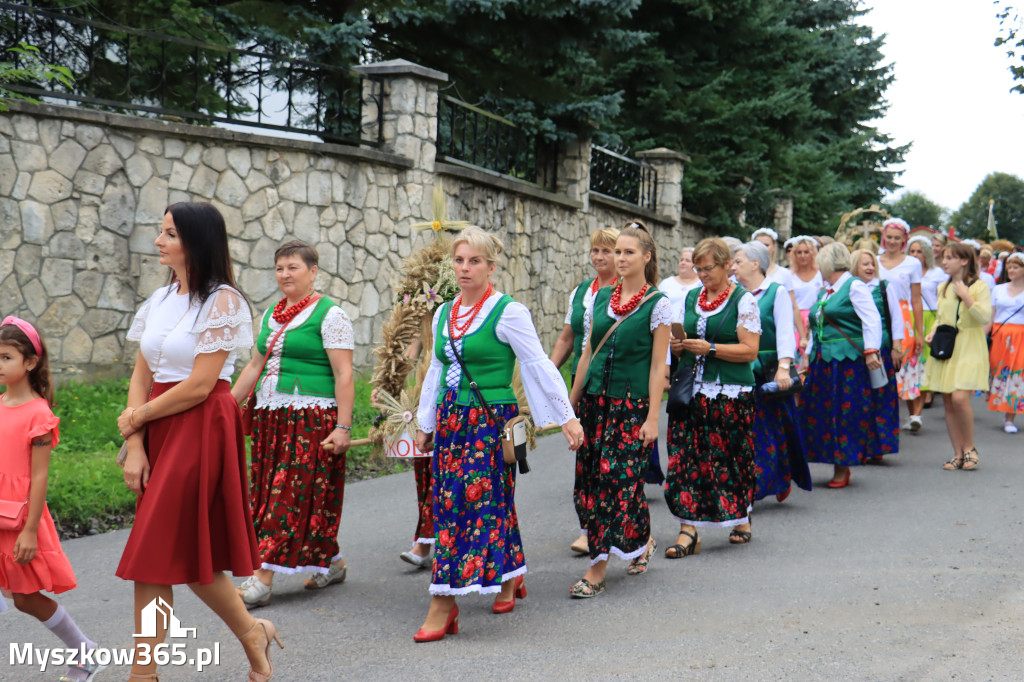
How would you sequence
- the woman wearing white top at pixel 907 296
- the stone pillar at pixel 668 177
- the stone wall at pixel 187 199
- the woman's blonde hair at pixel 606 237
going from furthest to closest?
the stone pillar at pixel 668 177, the woman wearing white top at pixel 907 296, the stone wall at pixel 187 199, the woman's blonde hair at pixel 606 237

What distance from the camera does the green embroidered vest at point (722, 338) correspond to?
6723 millimetres

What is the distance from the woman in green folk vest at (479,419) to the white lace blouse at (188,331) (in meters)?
1.37

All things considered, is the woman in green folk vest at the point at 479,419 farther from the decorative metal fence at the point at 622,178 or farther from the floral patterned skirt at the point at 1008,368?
the decorative metal fence at the point at 622,178

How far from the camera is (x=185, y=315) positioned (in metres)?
3.95

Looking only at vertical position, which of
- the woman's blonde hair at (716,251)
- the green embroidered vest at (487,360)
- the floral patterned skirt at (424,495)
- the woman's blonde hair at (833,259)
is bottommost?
the floral patterned skirt at (424,495)

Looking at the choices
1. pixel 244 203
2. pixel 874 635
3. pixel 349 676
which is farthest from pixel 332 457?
pixel 244 203

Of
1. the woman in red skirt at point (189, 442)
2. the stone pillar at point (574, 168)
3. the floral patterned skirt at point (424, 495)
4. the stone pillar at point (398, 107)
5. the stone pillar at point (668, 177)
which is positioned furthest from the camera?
the stone pillar at point (668, 177)

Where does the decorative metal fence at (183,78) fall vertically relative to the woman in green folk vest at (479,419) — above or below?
above

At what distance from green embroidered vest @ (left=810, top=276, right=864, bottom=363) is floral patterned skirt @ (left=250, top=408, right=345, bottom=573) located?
4935mm

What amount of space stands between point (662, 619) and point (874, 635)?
100 centimetres

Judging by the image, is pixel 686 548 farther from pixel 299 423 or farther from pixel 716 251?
pixel 299 423

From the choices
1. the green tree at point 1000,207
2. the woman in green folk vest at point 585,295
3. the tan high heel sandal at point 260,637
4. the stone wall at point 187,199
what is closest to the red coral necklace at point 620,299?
the woman in green folk vest at point 585,295

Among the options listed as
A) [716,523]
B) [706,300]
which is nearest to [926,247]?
[706,300]

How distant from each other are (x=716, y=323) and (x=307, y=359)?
268 cm
